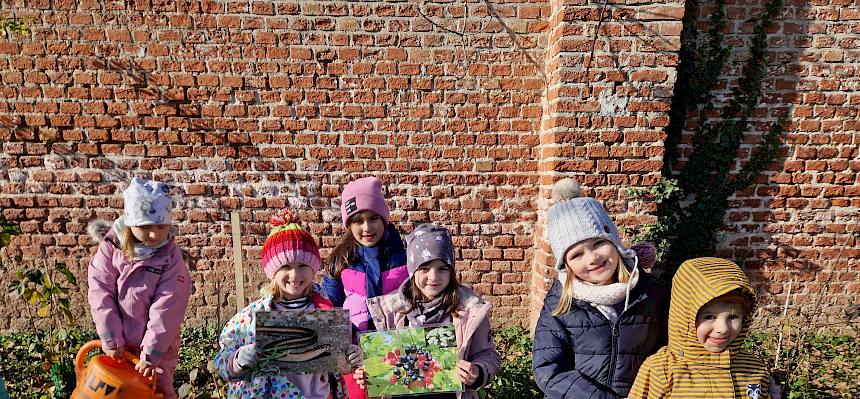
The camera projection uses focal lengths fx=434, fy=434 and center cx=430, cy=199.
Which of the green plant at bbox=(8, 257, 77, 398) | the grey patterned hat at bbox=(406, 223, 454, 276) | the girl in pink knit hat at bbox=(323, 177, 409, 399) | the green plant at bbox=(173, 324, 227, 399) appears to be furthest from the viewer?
the green plant at bbox=(173, 324, 227, 399)

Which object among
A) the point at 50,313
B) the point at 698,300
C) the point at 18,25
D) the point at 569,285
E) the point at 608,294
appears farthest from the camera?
the point at 50,313

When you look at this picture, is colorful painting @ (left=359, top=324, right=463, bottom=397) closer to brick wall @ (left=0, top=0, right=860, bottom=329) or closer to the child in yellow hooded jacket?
the child in yellow hooded jacket

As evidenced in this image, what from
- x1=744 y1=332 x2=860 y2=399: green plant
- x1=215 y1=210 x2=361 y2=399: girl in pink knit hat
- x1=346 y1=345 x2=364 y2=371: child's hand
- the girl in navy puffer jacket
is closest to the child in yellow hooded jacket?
the girl in navy puffer jacket

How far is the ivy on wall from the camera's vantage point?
3.26 metres

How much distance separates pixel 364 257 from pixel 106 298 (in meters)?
1.34

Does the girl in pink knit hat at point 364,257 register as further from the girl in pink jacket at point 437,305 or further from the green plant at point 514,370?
the green plant at point 514,370

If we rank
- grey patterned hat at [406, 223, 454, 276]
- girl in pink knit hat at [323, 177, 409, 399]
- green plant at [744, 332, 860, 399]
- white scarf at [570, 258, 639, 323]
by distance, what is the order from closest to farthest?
white scarf at [570, 258, 639, 323]
grey patterned hat at [406, 223, 454, 276]
girl in pink knit hat at [323, 177, 409, 399]
green plant at [744, 332, 860, 399]

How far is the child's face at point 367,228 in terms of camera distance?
2475 mm

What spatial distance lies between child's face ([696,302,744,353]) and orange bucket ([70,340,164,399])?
250 centimetres

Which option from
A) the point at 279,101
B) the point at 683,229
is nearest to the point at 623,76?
the point at 683,229

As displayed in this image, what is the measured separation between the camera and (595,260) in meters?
1.82

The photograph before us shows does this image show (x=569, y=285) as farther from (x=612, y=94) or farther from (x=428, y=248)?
(x=612, y=94)

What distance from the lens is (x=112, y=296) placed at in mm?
2273

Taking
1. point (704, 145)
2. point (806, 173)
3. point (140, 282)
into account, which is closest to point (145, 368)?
point (140, 282)
